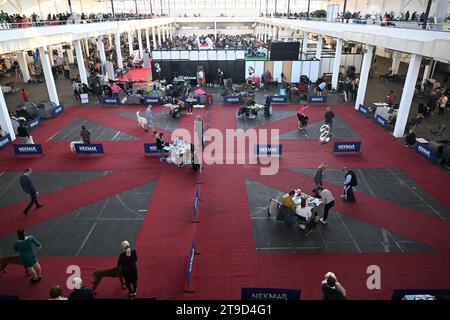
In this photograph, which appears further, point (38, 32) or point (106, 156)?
point (38, 32)

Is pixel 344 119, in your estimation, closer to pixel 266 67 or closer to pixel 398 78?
pixel 266 67

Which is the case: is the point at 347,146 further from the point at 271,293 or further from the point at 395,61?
the point at 395,61

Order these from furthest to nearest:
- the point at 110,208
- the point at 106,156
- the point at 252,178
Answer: the point at 106,156
the point at 252,178
the point at 110,208

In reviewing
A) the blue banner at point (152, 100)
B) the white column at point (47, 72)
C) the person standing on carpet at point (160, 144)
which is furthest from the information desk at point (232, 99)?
the white column at point (47, 72)

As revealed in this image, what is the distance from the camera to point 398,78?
32156mm

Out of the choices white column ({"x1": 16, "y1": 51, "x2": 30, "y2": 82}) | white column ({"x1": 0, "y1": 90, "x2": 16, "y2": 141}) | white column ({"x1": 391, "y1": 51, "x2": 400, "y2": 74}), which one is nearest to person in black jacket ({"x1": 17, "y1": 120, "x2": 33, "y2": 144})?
white column ({"x1": 0, "y1": 90, "x2": 16, "y2": 141})

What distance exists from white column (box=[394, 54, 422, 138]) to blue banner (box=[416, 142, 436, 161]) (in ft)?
7.46

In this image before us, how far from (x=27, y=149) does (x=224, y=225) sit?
11745 mm

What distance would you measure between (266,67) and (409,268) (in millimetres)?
24807

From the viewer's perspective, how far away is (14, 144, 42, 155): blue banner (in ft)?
53.4

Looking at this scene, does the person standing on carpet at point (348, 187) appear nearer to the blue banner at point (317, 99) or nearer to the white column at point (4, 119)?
the blue banner at point (317, 99)

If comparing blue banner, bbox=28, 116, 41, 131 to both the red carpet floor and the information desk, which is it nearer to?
the red carpet floor

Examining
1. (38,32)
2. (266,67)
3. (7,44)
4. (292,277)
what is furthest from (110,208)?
(266,67)

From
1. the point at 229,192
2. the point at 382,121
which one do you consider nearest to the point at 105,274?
the point at 229,192
